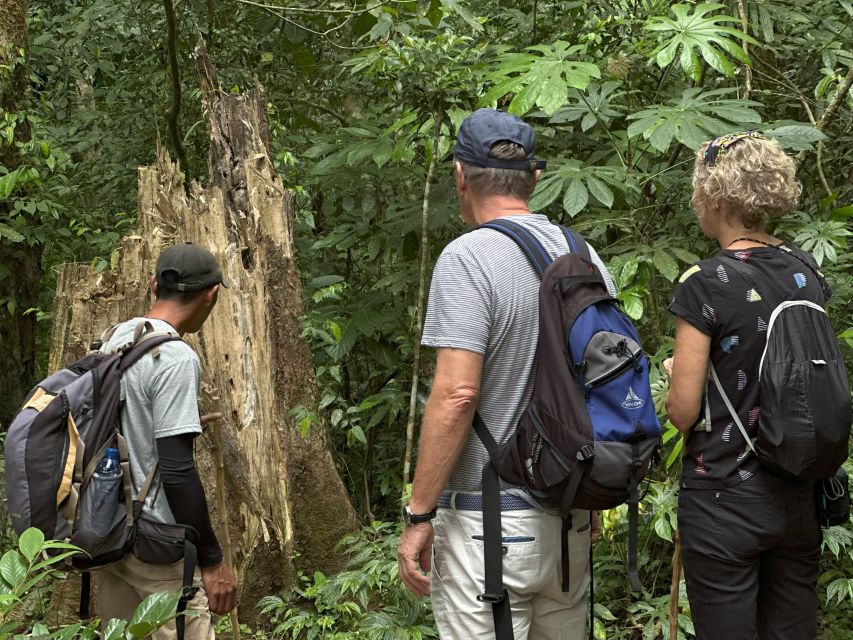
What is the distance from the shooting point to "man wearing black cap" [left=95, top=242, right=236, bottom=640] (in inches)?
112

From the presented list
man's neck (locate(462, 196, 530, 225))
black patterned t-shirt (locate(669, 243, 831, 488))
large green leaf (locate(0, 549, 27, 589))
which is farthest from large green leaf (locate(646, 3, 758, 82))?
large green leaf (locate(0, 549, 27, 589))

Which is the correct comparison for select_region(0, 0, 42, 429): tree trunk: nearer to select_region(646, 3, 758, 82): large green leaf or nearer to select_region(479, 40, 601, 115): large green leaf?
select_region(479, 40, 601, 115): large green leaf

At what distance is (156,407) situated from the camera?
285 cm

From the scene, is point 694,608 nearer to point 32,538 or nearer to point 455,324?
point 455,324

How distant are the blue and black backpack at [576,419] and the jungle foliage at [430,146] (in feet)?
4.12

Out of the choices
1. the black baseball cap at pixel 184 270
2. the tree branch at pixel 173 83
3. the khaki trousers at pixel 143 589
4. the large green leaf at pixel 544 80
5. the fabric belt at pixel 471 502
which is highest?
the tree branch at pixel 173 83

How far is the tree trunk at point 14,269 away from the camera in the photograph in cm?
→ 738

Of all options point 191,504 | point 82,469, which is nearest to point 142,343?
point 82,469

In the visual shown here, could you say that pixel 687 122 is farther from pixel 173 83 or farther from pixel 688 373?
pixel 173 83

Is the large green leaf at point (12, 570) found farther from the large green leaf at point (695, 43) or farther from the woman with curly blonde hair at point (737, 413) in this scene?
the large green leaf at point (695, 43)

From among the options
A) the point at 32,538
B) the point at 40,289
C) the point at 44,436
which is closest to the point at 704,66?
the point at 44,436

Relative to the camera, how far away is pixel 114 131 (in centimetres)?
836

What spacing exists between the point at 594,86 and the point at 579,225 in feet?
2.50

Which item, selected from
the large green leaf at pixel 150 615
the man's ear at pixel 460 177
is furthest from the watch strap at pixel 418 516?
the man's ear at pixel 460 177
